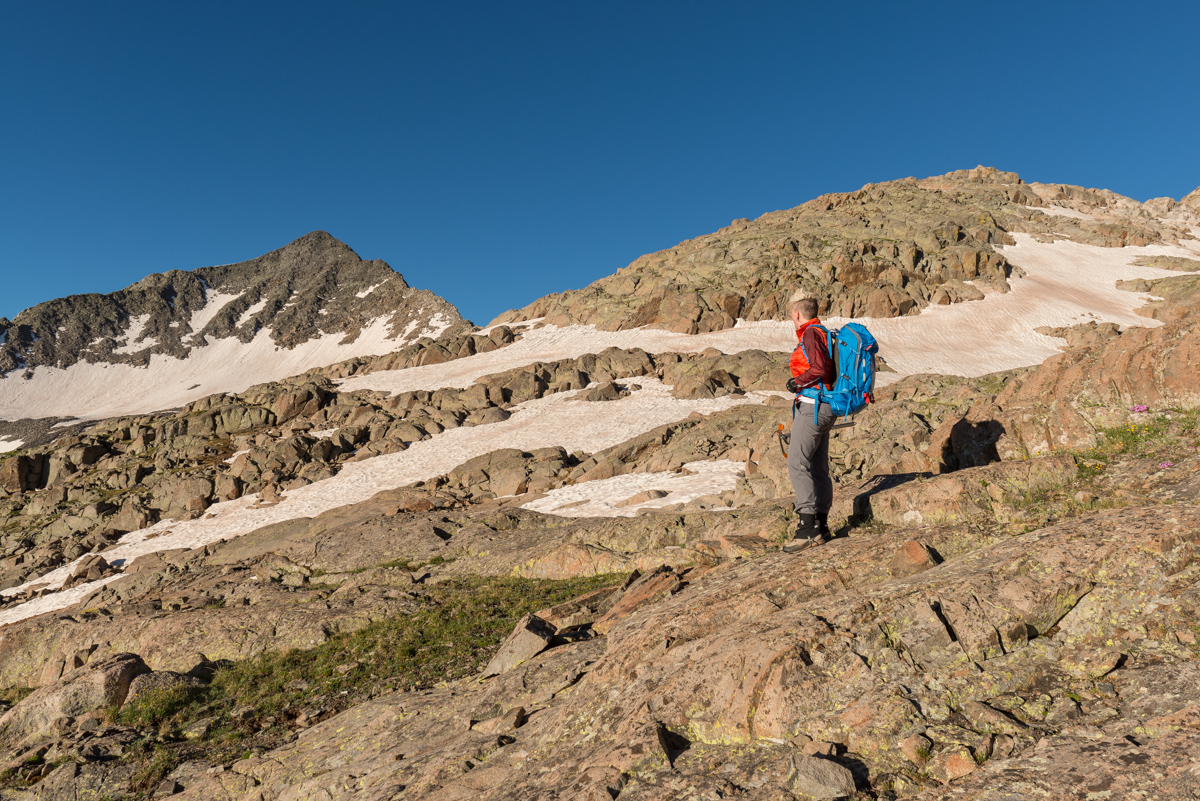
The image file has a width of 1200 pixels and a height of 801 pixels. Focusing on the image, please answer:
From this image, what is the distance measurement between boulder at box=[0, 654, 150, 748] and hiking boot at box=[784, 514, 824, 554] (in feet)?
37.8

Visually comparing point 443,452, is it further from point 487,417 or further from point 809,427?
point 809,427

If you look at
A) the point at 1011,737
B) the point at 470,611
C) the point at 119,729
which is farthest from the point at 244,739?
the point at 1011,737

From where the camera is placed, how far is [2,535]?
127 ft

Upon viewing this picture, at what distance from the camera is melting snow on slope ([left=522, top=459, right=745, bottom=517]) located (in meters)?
21.4

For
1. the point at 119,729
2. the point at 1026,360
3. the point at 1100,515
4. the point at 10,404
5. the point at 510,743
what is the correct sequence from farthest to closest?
the point at 10,404
the point at 1026,360
the point at 119,729
the point at 1100,515
the point at 510,743

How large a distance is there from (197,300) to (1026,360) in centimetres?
16834

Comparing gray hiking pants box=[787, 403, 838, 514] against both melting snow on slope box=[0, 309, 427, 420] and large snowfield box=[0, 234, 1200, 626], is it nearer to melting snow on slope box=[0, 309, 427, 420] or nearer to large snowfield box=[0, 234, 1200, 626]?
large snowfield box=[0, 234, 1200, 626]

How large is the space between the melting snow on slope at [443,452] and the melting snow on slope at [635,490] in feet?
34.7

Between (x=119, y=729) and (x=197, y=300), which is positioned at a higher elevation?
(x=197, y=300)

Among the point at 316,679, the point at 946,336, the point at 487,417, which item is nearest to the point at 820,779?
the point at 316,679

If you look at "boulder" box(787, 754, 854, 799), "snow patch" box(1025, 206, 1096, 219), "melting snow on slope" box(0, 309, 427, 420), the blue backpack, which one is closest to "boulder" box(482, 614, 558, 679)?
the blue backpack

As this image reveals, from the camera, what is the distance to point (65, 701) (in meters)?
10.5

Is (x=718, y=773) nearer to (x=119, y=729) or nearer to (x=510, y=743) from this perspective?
(x=510, y=743)

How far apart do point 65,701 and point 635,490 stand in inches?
674
